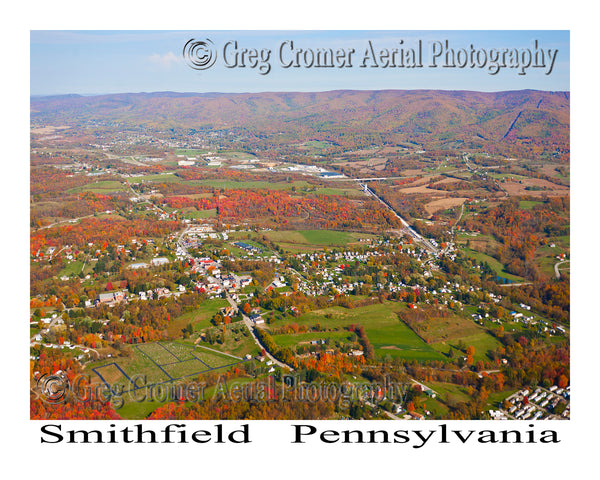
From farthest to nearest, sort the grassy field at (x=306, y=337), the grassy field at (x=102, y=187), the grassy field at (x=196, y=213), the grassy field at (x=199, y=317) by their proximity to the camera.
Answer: the grassy field at (x=102, y=187)
the grassy field at (x=196, y=213)
the grassy field at (x=199, y=317)
the grassy field at (x=306, y=337)

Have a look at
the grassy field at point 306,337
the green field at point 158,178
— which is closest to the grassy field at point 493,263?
the grassy field at point 306,337

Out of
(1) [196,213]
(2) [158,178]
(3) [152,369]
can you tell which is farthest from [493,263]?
(2) [158,178]

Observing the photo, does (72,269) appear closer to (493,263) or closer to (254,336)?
(254,336)

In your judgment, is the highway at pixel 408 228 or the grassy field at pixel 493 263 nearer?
the grassy field at pixel 493 263

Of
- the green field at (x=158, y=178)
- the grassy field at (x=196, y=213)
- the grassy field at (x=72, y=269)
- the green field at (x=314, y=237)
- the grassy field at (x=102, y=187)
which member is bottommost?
the grassy field at (x=72, y=269)

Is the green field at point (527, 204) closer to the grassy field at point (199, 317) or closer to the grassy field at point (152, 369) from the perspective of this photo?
the grassy field at point (199, 317)

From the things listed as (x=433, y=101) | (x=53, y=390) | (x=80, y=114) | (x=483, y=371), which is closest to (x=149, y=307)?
(x=53, y=390)

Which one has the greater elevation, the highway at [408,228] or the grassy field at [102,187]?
the grassy field at [102,187]

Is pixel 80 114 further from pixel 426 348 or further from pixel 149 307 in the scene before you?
pixel 426 348

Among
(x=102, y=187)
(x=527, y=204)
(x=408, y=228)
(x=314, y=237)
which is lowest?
(x=314, y=237)

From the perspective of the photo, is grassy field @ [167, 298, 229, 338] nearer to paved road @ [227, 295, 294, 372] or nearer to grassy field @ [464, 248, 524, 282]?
paved road @ [227, 295, 294, 372]

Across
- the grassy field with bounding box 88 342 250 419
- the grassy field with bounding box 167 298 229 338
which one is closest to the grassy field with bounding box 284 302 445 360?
the grassy field with bounding box 88 342 250 419
